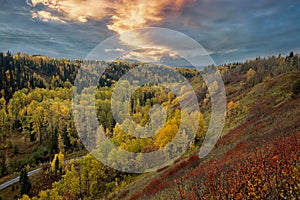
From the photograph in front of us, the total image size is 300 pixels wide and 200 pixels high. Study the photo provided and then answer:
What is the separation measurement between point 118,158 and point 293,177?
32.1 m

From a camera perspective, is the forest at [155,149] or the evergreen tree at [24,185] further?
the evergreen tree at [24,185]

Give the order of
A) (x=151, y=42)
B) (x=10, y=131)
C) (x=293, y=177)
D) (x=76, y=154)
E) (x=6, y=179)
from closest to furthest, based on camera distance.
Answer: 1. (x=293, y=177)
2. (x=151, y=42)
3. (x=6, y=179)
4. (x=76, y=154)
5. (x=10, y=131)

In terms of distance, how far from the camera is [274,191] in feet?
23.6

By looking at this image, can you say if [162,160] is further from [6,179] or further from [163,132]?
[6,179]

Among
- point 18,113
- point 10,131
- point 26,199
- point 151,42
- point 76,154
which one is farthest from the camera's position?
point 18,113

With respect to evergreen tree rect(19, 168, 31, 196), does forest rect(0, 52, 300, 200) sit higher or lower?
higher

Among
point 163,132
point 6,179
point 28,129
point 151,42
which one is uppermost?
point 151,42

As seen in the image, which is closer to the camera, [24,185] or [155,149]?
[155,149]

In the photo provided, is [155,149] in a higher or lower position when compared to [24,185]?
higher

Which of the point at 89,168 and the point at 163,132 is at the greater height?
the point at 163,132

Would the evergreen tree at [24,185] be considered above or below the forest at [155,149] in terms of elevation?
below

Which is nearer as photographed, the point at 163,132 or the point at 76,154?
the point at 163,132

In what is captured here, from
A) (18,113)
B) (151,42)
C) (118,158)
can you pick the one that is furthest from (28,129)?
(151,42)

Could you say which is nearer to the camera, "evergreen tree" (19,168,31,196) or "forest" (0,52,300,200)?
"forest" (0,52,300,200)
